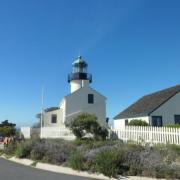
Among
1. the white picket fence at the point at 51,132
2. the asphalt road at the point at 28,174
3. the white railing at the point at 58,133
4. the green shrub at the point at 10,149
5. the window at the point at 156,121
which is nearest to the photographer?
the asphalt road at the point at 28,174

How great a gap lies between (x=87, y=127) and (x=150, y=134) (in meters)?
4.29

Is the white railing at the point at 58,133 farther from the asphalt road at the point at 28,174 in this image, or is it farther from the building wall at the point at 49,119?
the asphalt road at the point at 28,174

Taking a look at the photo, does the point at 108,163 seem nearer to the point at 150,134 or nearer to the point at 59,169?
the point at 59,169

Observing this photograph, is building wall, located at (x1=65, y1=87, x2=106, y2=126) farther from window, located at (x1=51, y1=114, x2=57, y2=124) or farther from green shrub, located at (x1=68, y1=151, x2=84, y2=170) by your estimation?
green shrub, located at (x1=68, y1=151, x2=84, y2=170)

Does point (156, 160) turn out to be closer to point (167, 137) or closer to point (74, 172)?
point (74, 172)

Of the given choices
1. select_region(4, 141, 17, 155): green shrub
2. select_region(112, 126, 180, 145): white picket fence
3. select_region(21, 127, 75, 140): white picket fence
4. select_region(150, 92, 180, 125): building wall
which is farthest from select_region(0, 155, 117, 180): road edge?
select_region(150, 92, 180, 125): building wall

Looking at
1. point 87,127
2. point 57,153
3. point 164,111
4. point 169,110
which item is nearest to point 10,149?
point 87,127

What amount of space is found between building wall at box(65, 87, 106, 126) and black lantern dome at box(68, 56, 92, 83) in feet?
7.20

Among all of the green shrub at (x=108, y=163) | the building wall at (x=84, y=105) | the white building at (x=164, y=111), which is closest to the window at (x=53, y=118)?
the building wall at (x=84, y=105)

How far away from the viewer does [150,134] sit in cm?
1923

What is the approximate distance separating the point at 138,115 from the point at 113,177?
800 inches

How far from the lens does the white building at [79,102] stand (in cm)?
3678

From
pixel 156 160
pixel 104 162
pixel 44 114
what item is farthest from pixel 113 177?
pixel 44 114

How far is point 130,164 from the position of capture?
11.4 metres
